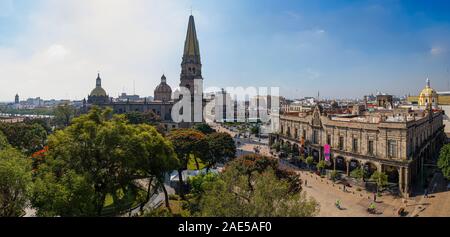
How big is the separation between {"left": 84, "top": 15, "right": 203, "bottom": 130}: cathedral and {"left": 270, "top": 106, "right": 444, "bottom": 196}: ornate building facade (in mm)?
40215

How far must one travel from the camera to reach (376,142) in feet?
129

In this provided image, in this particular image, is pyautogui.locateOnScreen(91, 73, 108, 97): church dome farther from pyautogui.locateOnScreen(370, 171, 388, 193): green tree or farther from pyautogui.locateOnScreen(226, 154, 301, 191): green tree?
pyautogui.locateOnScreen(370, 171, 388, 193): green tree

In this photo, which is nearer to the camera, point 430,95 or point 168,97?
point 430,95

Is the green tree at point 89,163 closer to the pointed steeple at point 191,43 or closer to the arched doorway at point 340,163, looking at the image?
the arched doorway at point 340,163

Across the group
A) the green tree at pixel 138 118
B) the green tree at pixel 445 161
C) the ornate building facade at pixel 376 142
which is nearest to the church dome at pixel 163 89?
the green tree at pixel 138 118

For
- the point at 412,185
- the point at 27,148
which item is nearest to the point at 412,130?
the point at 412,185

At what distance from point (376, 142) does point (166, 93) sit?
77.6 m

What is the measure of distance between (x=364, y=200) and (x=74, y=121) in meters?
28.6

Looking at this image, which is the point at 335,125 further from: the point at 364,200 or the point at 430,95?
the point at 430,95

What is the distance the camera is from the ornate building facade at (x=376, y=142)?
36.4 m

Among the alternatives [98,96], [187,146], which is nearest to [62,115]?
[98,96]
